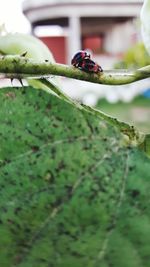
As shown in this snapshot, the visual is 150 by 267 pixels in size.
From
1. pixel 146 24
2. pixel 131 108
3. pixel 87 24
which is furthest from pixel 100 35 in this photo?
pixel 146 24

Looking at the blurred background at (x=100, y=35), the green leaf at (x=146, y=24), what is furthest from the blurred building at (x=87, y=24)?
the green leaf at (x=146, y=24)

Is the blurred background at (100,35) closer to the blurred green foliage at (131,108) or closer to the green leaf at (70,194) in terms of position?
the blurred green foliage at (131,108)

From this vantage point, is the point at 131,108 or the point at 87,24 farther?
the point at 87,24

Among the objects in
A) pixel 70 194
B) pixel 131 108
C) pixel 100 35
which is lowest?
pixel 70 194

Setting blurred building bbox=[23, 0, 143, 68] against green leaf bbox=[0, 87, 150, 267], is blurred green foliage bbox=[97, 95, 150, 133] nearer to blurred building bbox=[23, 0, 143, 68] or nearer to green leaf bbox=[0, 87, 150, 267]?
blurred building bbox=[23, 0, 143, 68]

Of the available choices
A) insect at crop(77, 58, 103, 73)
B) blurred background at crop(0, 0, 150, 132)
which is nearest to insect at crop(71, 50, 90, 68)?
insect at crop(77, 58, 103, 73)

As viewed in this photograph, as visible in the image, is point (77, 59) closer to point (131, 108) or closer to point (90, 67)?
point (90, 67)

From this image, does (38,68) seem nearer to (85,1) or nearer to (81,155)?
(81,155)
